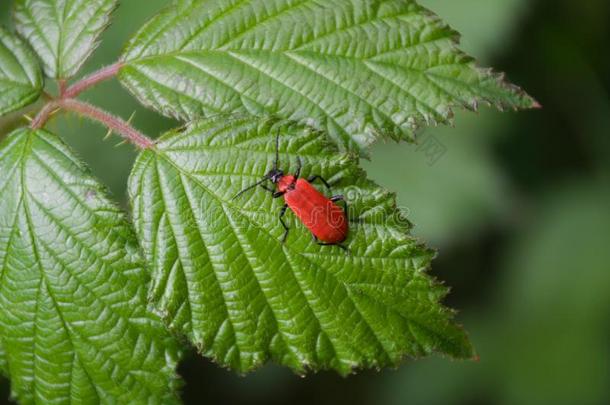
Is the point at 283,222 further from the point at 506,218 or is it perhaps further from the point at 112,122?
the point at 506,218

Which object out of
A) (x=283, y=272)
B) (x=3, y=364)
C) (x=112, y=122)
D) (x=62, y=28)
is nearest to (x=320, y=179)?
(x=283, y=272)

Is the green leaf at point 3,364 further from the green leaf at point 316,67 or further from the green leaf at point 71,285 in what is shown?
the green leaf at point 316,67

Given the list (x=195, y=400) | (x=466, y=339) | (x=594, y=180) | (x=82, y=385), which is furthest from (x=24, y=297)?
(x=594, y=180)

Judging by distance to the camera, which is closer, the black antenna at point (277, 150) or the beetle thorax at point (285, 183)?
the black antenna at point (277, 150)

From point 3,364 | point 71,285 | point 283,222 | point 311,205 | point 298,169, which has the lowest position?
point 3,364

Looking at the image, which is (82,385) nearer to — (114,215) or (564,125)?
(114,215)

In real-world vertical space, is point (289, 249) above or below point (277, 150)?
below

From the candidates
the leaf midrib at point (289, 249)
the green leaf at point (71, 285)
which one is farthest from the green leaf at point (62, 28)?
the leaf midrib at point (289, 249)

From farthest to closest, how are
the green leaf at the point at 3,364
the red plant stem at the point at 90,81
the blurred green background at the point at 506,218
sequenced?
the blurred green background at the point at 506,218 < the red plant stem at the point at 90,81 < the green leaf at the point at 3,364
